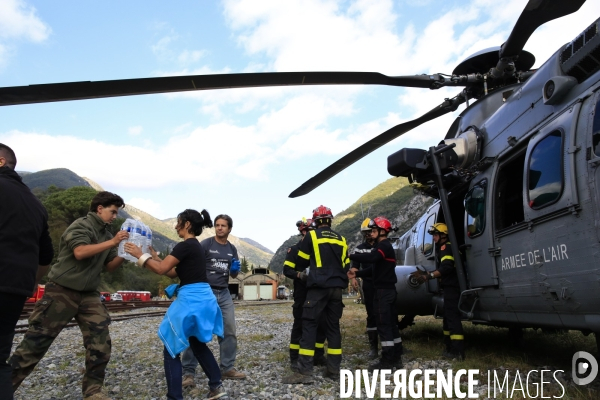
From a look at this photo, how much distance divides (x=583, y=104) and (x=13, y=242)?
15.1 ft

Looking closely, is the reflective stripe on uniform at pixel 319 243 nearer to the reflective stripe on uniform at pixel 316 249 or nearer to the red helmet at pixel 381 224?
the reflective stripe on uniform at pixel 316 249

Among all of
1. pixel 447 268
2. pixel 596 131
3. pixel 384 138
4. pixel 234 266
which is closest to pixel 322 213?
pixel 234 266

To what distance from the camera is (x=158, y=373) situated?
18.5 feet

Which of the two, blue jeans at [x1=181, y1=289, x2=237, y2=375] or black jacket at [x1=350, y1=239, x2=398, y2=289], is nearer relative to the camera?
blue jeans at [x1=181, y1=289, x2=237, y2=375]

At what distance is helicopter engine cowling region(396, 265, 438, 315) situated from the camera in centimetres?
691

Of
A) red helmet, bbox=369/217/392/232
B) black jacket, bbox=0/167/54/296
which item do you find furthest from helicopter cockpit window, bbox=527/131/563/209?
black jacket, bbox=0/167/54/296

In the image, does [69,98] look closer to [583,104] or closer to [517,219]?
[583,104]

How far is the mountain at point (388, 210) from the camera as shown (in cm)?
8491

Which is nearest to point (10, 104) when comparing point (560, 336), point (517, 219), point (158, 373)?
point (158, 373)

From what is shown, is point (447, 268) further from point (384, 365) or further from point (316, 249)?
point (316, 249)

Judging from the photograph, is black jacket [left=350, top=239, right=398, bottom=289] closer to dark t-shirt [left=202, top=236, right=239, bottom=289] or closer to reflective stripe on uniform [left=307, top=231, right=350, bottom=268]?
reflective stripe on uniform [left=307, top=231, right=350, bottom=268]

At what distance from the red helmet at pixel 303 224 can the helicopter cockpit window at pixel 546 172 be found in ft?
10.9

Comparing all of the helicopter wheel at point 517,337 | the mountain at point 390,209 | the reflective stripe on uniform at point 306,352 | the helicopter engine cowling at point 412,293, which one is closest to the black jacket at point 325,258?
the reflective stripe on uniform at point 306,352

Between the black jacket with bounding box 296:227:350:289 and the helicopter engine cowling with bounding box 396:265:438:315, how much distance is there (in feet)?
6.09
